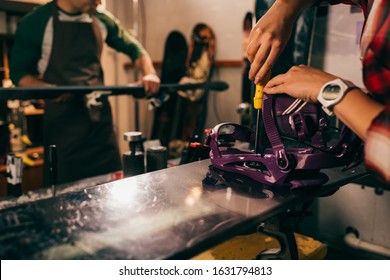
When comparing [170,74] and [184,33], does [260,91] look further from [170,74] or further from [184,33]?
[184,33]

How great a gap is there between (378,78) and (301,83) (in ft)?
0.53

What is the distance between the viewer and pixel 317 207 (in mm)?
2045

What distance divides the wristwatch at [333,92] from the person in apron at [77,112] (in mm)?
1559

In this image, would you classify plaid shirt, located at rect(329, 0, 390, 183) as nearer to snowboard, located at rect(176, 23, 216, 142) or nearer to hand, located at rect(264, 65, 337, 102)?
hand, located at rect(264, 65, 337, 102)

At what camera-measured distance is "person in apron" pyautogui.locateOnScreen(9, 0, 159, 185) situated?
2.34 m

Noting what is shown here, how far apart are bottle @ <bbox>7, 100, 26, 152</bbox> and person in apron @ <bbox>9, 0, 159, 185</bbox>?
1420 mm

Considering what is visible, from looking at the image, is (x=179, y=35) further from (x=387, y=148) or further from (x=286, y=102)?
(x=387, y=148)

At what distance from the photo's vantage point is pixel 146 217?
74 centimetres

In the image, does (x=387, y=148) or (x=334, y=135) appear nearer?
(x=387, y=148)

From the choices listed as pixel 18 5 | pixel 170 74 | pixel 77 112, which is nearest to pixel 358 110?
pixel 77 112

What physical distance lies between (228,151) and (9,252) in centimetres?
60

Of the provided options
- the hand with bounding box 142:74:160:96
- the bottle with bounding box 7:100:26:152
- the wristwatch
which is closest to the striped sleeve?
the hand with bounding box 142:74:160:96

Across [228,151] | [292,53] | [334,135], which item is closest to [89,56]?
[292,53]

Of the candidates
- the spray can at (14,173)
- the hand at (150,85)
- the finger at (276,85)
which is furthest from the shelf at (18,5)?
the finger at (276,85)
